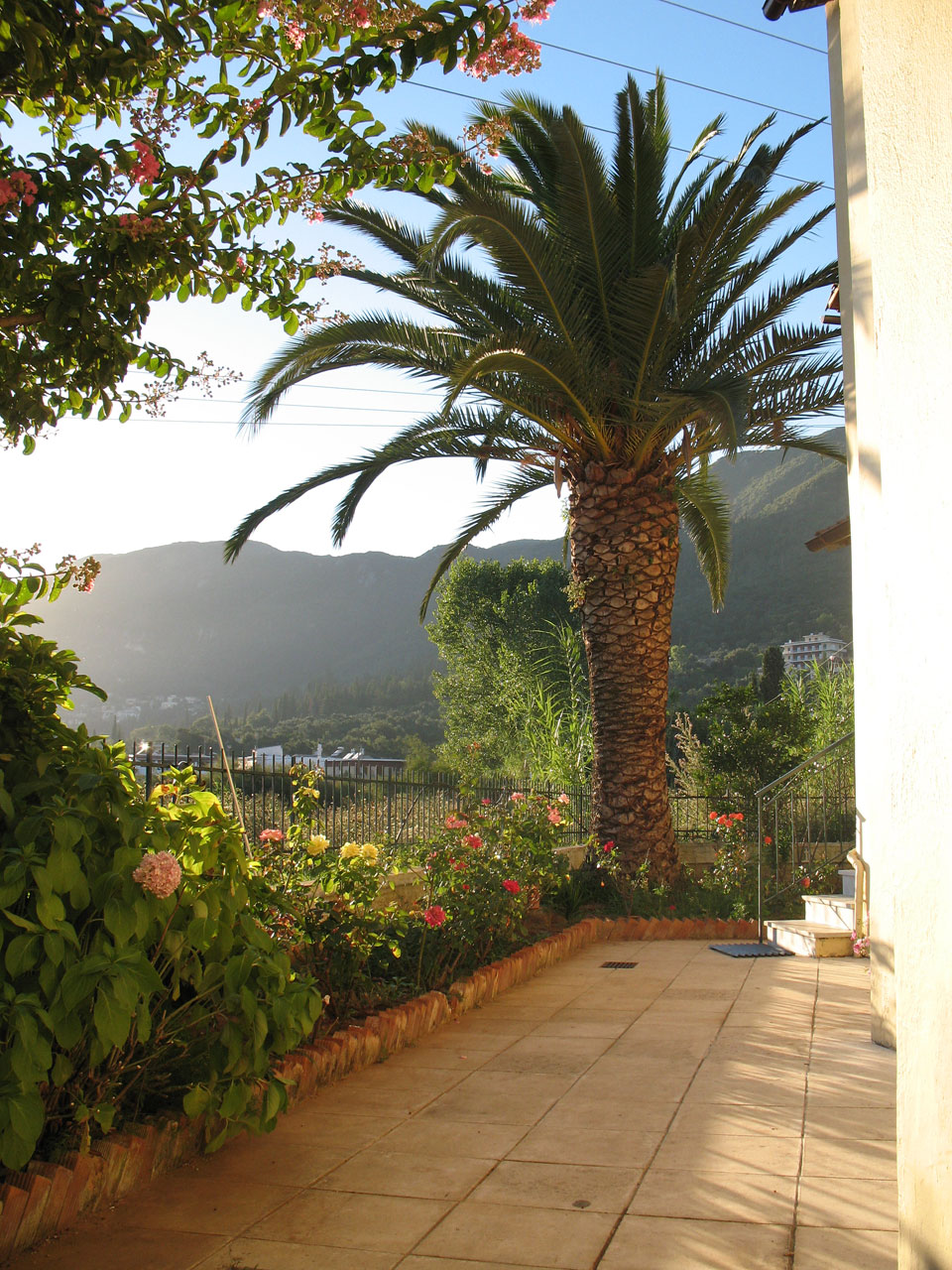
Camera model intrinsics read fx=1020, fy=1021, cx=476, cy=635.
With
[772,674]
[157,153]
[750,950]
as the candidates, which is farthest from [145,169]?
[772,674]

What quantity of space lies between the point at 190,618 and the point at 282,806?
6030 centimetres

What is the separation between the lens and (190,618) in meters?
64.3

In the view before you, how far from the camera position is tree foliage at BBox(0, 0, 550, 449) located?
309cm

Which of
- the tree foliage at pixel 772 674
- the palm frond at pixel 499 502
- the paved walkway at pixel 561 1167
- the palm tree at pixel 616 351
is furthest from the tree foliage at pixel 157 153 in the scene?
the tree foliage at pixel 772 674

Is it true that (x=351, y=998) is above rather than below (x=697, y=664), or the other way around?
below

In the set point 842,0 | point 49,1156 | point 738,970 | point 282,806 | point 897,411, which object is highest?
point 842,0

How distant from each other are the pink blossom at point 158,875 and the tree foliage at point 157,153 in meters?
1.56

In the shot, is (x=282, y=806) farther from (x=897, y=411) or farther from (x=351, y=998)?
(x=897, y=411)

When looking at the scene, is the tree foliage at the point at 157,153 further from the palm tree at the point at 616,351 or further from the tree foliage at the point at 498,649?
the tree foliage at the point at 498,649

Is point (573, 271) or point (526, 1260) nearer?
point (526, 1260)

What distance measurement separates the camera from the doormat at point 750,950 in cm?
782

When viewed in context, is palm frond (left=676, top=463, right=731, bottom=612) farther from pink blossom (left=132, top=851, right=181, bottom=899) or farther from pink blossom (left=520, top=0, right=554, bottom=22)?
pink blossom (left=132, top=851, right=181, bottom=899)

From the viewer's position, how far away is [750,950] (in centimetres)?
800

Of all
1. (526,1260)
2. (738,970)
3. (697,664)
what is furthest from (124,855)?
(697,664)
